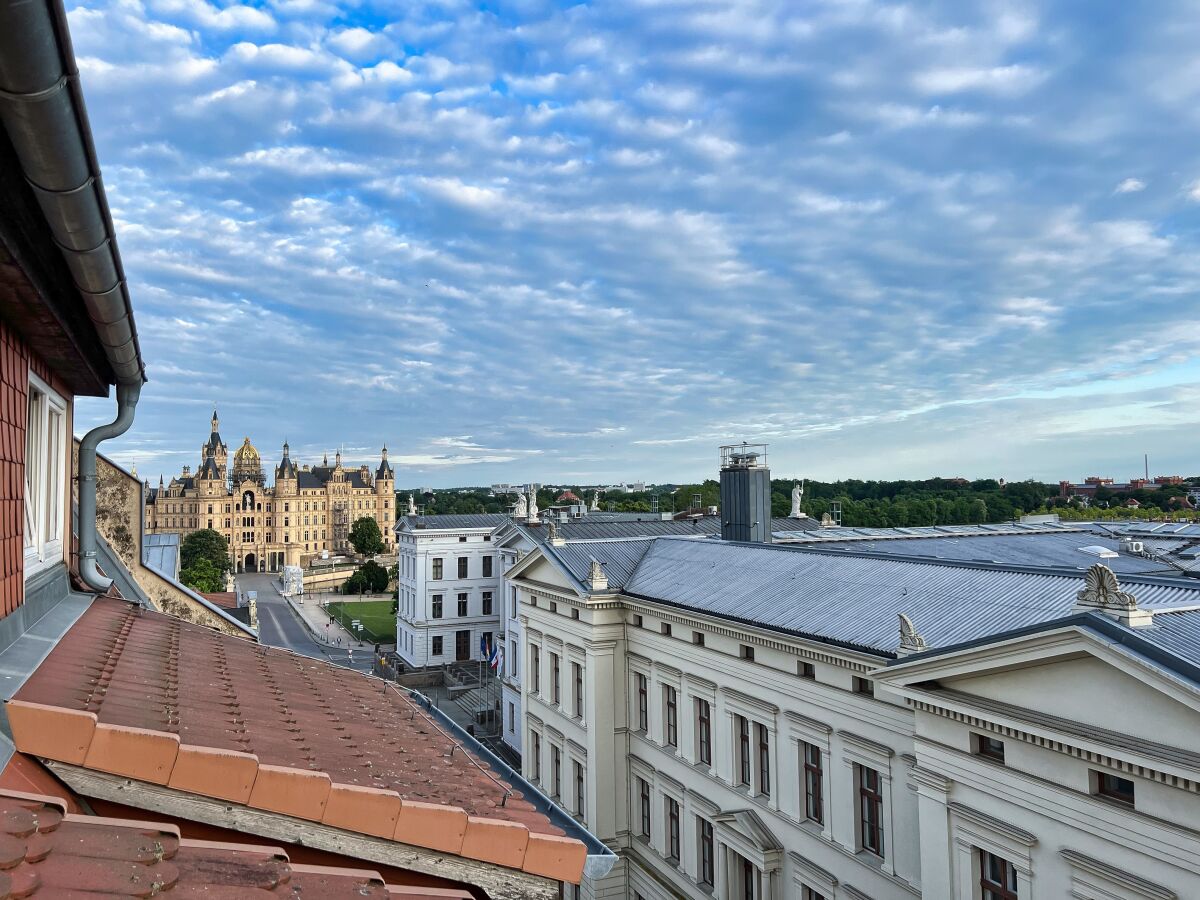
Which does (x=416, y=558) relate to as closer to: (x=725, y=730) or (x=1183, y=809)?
(x=725, y=730)

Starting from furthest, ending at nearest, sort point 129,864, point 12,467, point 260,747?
point 12,467 → point 260,747 → point 129,864

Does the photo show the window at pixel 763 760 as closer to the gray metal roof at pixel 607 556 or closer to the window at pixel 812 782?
the window at pixel 812 782

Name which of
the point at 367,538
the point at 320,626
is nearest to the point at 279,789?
the point at 320,626

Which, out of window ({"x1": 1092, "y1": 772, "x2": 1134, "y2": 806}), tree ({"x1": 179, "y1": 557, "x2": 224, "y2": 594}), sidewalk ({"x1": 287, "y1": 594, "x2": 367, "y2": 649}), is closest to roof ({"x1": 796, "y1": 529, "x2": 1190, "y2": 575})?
window ({"x1": 1092, "y1": 772, "x2": 1134, "y2": 806})

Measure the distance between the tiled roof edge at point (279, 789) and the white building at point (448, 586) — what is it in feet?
173

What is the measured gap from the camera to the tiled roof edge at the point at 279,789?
11.6ft

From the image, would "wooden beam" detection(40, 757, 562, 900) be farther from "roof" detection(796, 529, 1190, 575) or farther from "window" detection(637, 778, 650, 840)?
"roof" detection(796, 529, 1190, 575)

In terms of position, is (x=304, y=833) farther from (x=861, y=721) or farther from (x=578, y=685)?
(x=578, y=685)

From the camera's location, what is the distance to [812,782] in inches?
741

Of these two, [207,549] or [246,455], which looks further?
[246,455]

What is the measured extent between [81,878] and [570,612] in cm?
2730

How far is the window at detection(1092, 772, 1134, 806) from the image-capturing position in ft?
36.3

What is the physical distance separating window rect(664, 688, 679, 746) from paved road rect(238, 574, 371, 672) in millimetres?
24139

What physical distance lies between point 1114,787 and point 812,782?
856cm
